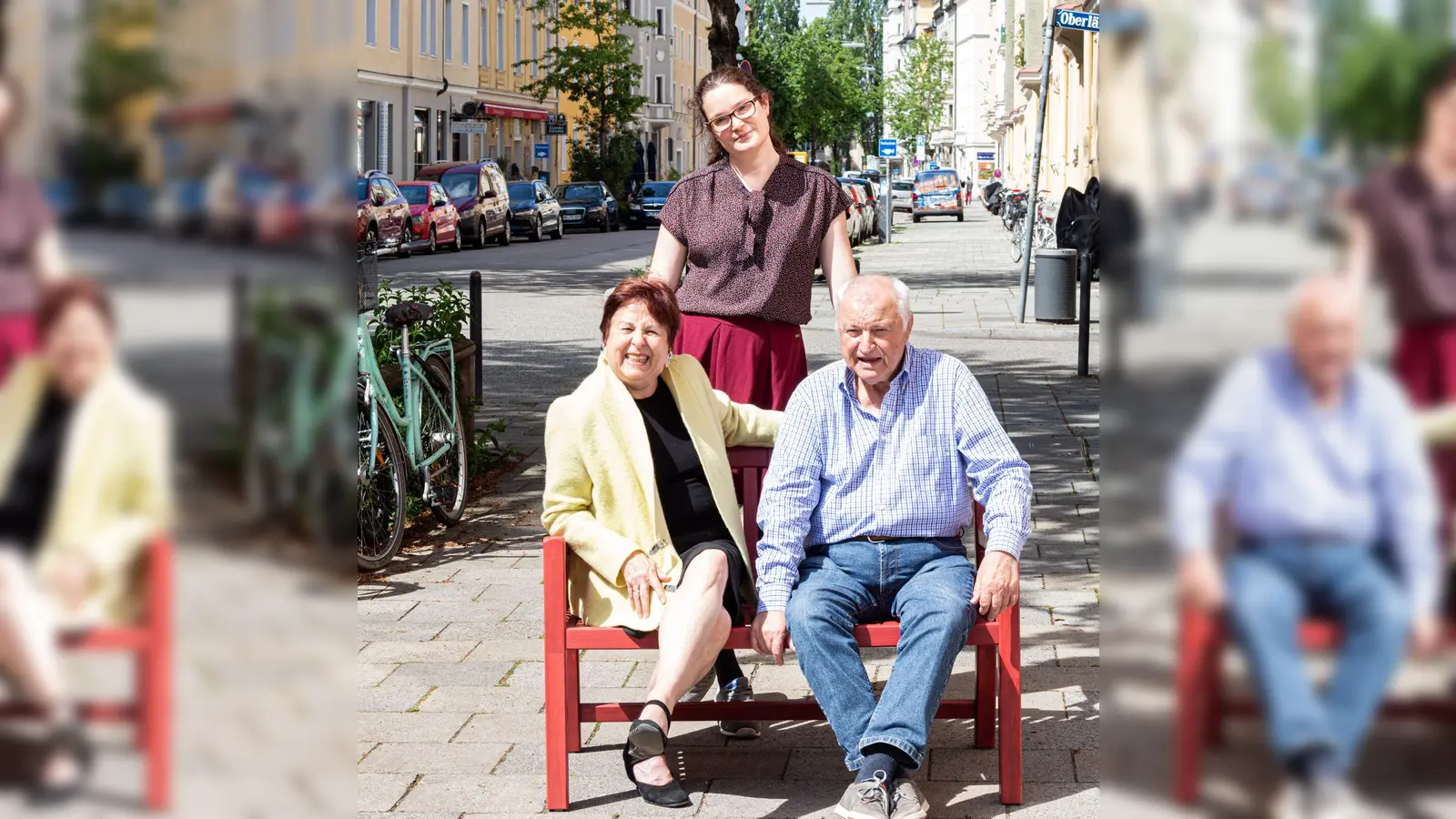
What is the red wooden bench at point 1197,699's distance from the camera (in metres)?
0.54

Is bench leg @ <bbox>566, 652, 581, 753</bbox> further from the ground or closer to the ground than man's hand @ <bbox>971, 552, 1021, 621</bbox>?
closer to the ground

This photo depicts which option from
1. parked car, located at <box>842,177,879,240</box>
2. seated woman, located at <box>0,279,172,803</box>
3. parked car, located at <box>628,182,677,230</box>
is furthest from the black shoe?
parked car, located at <box>628,182,677,230</box>

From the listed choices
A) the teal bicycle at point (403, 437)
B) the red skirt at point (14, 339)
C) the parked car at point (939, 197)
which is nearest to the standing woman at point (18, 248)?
the red skirt at point (14, 339)

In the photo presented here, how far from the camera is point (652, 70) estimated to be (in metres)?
78.7

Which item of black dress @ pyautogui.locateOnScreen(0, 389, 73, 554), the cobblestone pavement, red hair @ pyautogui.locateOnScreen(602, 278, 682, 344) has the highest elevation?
black dress @ pyautogui.locateOnScreen(0, 389, 73, 554)

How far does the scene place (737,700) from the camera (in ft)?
15.8

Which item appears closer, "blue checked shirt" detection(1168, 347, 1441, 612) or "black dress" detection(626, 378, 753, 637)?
"blue checked shirt" detection(1168, 347, 1441, 612)

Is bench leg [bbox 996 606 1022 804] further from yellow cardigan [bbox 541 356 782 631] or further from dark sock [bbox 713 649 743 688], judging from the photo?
dark sock [bbox 713 649 743 688]

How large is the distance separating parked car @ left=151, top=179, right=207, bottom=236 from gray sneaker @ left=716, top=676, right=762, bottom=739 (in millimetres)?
4361

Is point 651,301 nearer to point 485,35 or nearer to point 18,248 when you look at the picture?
point 18,248

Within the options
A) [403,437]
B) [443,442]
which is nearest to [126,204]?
[403,437]

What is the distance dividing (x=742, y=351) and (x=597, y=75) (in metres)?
48.8

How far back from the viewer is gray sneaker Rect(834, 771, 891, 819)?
3924mm

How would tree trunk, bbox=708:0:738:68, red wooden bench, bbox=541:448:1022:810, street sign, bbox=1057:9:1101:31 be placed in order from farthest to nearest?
1. tree trunk, bbox=708:0:738:68
2. street sign, bbox=1057:9:1101:31
3. red wooden bench, bbox=541:448:1022:810
